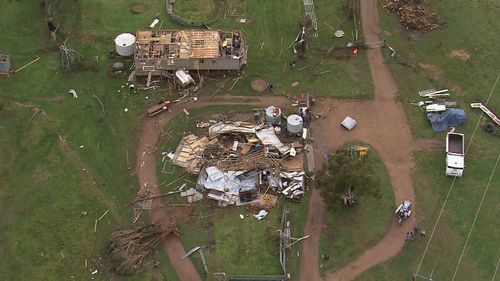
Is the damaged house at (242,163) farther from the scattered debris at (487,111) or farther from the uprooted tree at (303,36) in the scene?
the scattered debris at (487,111)

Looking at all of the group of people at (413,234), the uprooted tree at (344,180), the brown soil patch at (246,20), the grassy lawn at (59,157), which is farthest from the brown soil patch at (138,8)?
the group of people at (413,234)

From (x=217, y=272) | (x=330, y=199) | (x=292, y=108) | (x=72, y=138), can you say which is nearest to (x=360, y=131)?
(x=292, y=108)

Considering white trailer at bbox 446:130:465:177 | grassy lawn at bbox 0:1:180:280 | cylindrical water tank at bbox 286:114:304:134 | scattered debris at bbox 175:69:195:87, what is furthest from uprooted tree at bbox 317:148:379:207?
scattered debris at bbox 175:69:195:87

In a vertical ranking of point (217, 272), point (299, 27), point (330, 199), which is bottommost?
point (217, 272)

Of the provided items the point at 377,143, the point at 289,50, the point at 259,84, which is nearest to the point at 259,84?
the point at 259,84

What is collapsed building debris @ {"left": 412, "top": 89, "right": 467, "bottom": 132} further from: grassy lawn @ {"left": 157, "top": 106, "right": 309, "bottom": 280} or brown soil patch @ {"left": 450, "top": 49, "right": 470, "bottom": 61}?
grassy lawn @ {"left": 157, "top": 106, "right": 309, "bottom": 280}

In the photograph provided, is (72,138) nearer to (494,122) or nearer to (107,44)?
(107,44)

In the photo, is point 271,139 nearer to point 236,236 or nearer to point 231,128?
point 231,128
